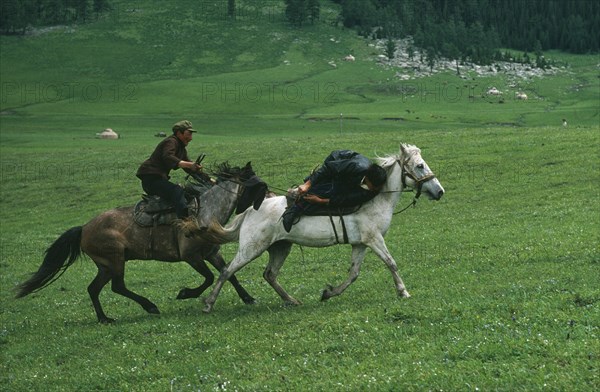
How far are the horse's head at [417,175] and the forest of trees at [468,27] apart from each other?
15709 centimetres

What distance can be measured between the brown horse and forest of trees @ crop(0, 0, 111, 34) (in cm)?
16161

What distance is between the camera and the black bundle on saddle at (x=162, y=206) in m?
17.8

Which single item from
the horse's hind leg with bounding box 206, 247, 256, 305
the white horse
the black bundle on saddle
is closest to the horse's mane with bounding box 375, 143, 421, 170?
the white horse

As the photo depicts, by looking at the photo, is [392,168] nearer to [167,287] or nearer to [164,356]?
[164,356]

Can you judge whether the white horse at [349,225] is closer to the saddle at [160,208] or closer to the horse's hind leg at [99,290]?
the saddle at [160,208]

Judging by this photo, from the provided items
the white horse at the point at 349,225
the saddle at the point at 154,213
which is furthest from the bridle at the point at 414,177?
the saddle at the point at 154,213

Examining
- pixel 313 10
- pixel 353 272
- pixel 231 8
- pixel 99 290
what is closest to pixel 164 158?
pixel 99 290

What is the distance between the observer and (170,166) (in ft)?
57.3

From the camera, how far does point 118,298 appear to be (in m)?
21.4

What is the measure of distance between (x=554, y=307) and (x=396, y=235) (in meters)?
14.6

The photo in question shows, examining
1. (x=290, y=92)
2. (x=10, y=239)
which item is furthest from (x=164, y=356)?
(x=290, y=92)

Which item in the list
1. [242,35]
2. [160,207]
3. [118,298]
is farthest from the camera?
[242,35]

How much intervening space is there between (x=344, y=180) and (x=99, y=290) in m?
6.26

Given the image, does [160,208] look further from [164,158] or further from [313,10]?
[313,10]
